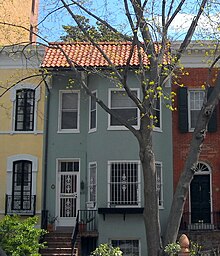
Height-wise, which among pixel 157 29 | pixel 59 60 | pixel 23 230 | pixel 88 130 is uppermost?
pixel 59 60

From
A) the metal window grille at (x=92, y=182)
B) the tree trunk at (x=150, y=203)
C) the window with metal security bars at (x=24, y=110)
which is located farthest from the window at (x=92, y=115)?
the tree trunk at (x=150, y=203)

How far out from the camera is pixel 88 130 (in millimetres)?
19828

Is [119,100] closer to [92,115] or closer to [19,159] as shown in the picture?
[92,115]

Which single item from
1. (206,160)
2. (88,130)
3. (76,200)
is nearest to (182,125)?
(206,160)

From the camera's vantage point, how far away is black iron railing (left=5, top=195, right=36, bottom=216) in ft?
62.6

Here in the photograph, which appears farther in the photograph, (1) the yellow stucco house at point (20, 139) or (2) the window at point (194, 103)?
(2) the window at point (194, 103)

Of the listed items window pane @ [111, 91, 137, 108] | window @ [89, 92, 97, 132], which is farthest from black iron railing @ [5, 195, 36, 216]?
window pane @ [111, 91, 137, 108]

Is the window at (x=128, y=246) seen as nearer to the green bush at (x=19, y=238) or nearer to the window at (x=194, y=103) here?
the green bush at (x=19, y=238)

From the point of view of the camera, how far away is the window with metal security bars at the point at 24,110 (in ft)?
65.9

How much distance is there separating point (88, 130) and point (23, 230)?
5.25 m

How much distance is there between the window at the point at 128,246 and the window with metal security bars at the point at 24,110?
5.83m

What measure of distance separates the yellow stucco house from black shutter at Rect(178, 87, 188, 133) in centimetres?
571

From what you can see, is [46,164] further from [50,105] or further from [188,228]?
[188,228]

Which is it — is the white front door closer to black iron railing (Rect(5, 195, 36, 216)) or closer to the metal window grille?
the metal window grille
